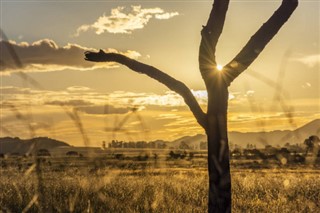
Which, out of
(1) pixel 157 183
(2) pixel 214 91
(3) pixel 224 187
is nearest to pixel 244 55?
(2) pixel 214 91

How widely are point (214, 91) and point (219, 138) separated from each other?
0.68m

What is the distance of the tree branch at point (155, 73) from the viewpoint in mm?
7738

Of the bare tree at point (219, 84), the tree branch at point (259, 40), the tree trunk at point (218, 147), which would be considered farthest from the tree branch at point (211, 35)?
the tree branch at point (259, 40)

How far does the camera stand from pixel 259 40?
24.3 feet

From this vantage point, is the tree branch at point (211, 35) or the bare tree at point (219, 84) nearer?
the bare tree at point (219, 84)

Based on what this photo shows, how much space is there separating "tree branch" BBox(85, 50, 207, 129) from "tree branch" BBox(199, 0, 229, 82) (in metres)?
0.38

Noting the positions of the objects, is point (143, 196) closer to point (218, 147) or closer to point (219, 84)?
point (218, 147)

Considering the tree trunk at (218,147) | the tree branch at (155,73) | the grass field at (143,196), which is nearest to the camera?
the tree trunk at (218,147)

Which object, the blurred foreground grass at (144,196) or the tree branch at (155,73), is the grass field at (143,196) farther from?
the tree branch at (155,73)

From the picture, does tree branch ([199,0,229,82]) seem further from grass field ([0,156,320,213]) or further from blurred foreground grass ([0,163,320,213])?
blurred foreground grass ([0,163,320,213])

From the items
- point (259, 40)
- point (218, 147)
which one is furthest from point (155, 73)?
point (259, 40)

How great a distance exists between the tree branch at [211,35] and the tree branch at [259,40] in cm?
29

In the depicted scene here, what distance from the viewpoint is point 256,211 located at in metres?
10.1

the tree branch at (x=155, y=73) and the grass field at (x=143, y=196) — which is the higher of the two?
the tree branch at (x=155, y=73)
